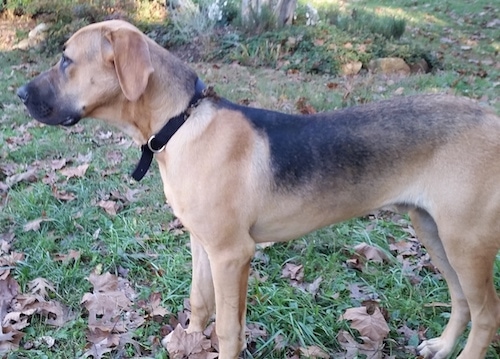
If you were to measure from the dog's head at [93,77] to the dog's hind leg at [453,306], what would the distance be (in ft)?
6.18

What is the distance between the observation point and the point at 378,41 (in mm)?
11258

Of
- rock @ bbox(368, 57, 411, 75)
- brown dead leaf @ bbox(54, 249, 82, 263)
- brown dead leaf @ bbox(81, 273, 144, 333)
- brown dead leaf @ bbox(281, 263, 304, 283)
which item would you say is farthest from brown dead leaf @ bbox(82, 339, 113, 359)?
rock @ bbox(368, 57, 411, 75)

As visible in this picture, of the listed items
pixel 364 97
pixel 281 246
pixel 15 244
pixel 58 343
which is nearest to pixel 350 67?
pixel 364 97

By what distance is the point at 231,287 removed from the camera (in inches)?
123

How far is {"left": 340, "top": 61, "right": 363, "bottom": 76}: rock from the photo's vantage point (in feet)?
33.7

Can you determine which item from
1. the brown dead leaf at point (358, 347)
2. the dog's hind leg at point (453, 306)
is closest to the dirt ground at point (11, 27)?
the brown dead leaf at point (358, 347)

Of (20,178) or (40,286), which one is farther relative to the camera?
(20,178)

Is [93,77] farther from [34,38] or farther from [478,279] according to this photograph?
[34,38]

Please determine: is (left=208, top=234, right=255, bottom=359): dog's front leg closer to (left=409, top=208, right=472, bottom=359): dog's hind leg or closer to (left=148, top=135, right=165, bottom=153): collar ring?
(left=148, top=135, right=165, bottom=153): collar ring

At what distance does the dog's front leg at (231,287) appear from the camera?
10.1ft

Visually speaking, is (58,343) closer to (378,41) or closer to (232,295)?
(232,295)

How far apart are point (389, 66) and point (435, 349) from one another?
7702 mm

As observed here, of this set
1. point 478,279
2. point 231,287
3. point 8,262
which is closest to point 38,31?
point 8,262

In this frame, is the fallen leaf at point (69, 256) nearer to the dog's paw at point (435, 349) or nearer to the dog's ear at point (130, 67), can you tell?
the dog's ear at point (130, 67)
